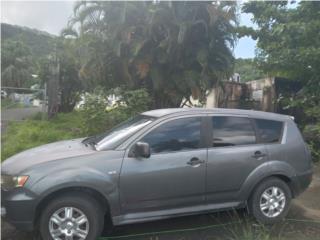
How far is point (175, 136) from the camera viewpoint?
17.7 feet

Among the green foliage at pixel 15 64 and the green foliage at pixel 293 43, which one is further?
the green foliage at pixel 15 64

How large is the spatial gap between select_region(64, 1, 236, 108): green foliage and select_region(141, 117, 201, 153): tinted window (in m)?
7.54

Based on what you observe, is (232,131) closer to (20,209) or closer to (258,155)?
(258,155)

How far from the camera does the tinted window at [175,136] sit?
5.26 metres

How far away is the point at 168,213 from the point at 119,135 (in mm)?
1156

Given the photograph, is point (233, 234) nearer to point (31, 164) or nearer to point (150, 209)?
point (150, 209)

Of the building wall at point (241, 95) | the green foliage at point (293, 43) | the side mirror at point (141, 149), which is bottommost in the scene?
the side mirror at point (141, 149)

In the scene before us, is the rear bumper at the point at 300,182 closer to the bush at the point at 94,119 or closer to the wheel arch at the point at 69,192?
the wheel arch at the point at 69,192

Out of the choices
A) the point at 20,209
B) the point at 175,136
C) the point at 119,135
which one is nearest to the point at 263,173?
the point at 175,136

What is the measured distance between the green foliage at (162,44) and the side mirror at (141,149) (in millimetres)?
8147

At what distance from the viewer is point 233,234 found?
527cm

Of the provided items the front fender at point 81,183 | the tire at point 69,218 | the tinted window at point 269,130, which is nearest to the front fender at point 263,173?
the tinted window at point 269,130

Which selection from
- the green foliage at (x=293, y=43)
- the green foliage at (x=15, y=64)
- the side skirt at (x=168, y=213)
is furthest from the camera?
the green foliage at (x=15, y=64)

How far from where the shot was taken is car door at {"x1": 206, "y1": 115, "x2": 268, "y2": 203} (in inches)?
214
